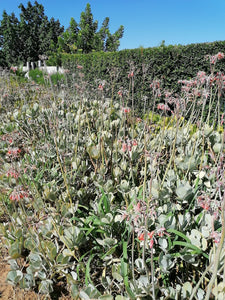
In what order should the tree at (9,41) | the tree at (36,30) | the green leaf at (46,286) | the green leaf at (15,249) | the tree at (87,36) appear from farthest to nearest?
the tree at (36,30), the tree at (9,41), the tree at (87,36), the green leaf at (15,249), the green leaf at (46,286)

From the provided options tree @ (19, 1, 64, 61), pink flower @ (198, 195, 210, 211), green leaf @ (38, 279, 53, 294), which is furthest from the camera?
tree @ (19, 1, 64, 61)

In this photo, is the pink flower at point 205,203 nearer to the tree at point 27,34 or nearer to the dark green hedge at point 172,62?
the dark green hedge at point 172,62

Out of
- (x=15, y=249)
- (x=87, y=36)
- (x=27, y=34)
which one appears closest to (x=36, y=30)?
(x=27, y=34)

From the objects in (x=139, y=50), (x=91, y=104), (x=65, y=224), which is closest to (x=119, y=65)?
(x=139, y=50)

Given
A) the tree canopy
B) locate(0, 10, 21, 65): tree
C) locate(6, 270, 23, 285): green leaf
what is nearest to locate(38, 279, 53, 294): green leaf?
locate(6, 270, 23, 285): green leaf

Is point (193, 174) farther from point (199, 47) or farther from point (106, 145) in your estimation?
point (199, 47)

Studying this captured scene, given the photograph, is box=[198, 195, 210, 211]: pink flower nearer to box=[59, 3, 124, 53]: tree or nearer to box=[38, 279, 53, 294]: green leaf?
box=[38, 279, 53, 294]: green leaf

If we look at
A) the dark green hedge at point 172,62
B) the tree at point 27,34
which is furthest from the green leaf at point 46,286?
the tree at point 27,34

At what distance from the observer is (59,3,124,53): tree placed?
24750 mm

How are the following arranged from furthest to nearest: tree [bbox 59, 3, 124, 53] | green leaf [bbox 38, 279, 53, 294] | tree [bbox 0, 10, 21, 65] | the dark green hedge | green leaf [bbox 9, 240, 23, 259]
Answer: tree [bbox 0, 10, 21, 65], tree [bbox 59, 3, 124, 53], the dark green hedge, green leaf [bbox 9, 240, 23, 259], green leaf [bbox 38, 279, 53, 294]

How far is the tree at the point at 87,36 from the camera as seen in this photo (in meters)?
24.8

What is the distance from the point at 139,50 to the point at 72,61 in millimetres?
6999

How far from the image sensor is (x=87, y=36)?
2542 cm

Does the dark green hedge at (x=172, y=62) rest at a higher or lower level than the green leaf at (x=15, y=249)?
higher
